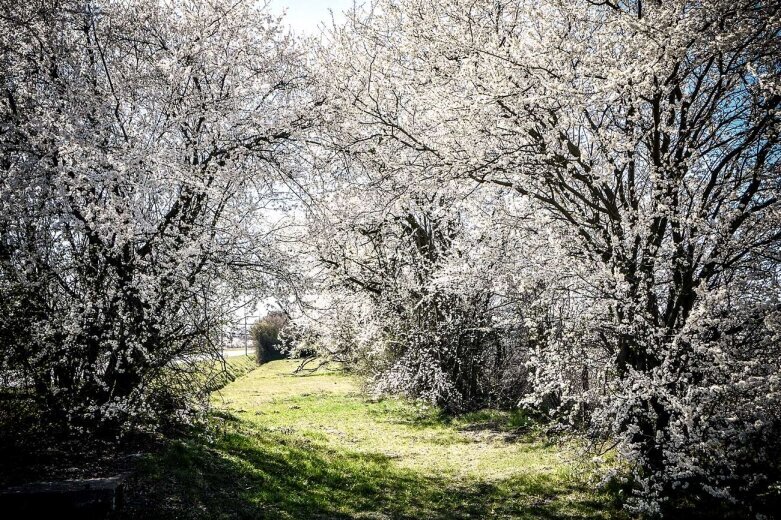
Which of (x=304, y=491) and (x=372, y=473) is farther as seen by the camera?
(x=372, y=473)

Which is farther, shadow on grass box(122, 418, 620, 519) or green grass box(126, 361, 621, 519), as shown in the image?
green grass box(126, 361, 621, 519)

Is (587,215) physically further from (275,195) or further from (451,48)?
(275,195)

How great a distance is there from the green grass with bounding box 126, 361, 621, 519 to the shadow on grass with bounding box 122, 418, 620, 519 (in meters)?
0.01

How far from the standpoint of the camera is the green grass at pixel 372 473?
19.2ft

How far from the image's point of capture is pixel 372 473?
7645 millimetres

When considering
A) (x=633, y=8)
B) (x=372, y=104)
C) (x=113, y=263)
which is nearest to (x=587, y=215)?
(x=633, y=8)

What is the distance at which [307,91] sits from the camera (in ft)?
31.9

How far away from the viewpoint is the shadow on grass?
18.6 feet

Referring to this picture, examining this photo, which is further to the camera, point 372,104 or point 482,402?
point 482,402

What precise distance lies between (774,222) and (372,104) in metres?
6.27

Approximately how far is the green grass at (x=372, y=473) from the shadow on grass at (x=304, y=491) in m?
0.01

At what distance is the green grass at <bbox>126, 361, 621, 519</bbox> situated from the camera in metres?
5.85

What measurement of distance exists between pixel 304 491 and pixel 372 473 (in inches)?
52.2

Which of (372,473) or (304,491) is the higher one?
(304,491)
